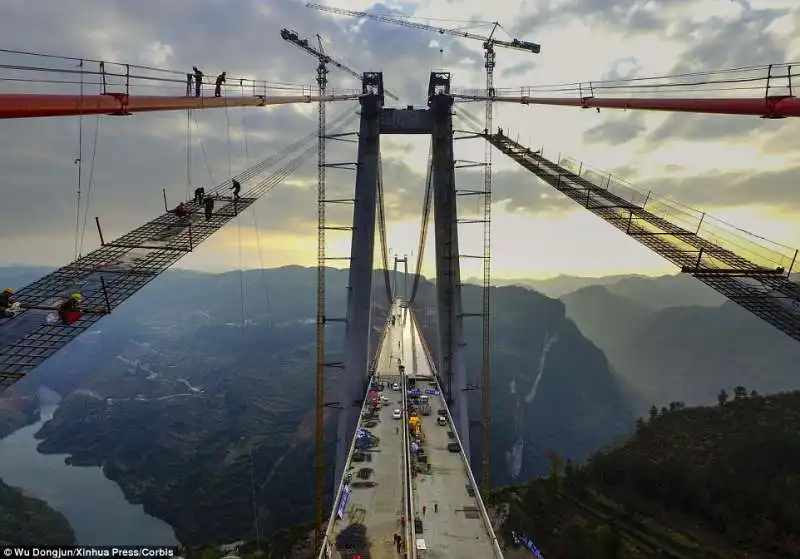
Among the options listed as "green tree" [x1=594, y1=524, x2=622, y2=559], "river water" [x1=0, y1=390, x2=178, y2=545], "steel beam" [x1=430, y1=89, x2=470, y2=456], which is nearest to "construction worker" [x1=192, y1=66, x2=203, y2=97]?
"steel beam" [x1=430, y1=89, x2=470, y2=456]

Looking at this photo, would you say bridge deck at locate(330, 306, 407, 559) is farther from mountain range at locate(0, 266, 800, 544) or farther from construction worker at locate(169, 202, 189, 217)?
mountain range at locate(0, 266, 800, 544)

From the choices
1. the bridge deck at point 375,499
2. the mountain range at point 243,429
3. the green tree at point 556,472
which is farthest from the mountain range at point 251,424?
the bridge deck at point 375,499

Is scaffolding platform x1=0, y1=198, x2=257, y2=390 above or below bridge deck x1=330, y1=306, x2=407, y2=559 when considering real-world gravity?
above

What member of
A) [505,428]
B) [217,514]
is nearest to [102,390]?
[217,514]

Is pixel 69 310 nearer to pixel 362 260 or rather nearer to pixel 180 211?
pixel 180 211

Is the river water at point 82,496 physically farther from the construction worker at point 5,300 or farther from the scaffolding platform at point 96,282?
the construction worker at point 5,300

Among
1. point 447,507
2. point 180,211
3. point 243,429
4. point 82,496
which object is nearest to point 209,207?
point 180,211

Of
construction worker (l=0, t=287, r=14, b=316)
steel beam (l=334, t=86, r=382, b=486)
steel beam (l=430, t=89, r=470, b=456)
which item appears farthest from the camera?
steel beam (l=430, t=89, r=470, b=456)
